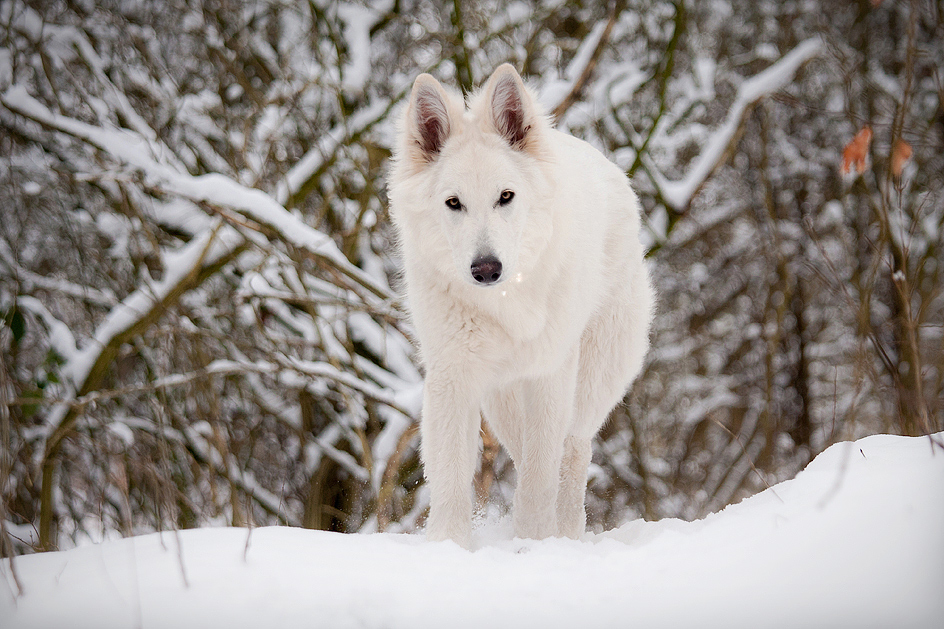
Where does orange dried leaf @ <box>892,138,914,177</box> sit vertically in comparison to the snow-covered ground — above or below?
above

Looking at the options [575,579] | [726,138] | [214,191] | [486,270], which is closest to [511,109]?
[486,270]

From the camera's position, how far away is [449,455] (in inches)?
112

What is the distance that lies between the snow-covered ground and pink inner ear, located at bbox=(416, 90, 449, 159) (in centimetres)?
178

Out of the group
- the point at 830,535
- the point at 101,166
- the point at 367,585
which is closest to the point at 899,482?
the point at 830,535

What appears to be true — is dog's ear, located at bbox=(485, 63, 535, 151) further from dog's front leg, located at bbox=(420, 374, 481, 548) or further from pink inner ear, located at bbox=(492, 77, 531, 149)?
dog's front leg, located at bbox=(420, 374, 481, 548)

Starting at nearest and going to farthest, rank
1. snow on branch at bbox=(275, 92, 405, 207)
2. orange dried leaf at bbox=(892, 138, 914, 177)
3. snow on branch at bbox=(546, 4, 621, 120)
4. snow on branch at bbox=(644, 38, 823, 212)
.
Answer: orange dried leaf at bbox=(892, 138, 914, 177), snow on branch at bbox=(546, 4, 621, 120), snow on branch at bbox=(275, 92, 405, 207), snow on branch at bbox=(644, 38, 823, 212)

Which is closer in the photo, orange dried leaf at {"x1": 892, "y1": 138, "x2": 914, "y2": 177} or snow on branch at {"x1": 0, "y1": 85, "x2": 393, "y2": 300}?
orange dried leaf at {"x1": 892, "y1": 138, "x2": 914, "y2": 177}

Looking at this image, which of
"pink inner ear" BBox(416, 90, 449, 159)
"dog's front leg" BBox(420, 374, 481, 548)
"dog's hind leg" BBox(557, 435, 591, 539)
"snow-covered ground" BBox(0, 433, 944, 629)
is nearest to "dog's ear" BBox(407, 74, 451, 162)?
"pink inner ear" BBox(416, 90, 449, 159)

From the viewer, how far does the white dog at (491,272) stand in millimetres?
2801

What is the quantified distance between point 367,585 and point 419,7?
23.2 ft

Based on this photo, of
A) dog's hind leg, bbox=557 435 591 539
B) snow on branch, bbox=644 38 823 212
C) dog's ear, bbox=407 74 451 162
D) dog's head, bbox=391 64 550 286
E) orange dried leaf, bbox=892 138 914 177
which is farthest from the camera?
snow on branch, bbox=644 38 823 212

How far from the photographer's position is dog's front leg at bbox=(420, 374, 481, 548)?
2820 millimetres

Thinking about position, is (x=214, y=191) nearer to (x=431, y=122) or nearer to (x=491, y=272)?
(x=431, y=122)

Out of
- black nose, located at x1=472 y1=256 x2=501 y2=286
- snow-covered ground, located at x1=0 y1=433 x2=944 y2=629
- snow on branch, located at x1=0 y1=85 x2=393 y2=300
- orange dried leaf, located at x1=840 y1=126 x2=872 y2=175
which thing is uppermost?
snow on branch, located at x1=0 y1=85 x2=393 y2=300
